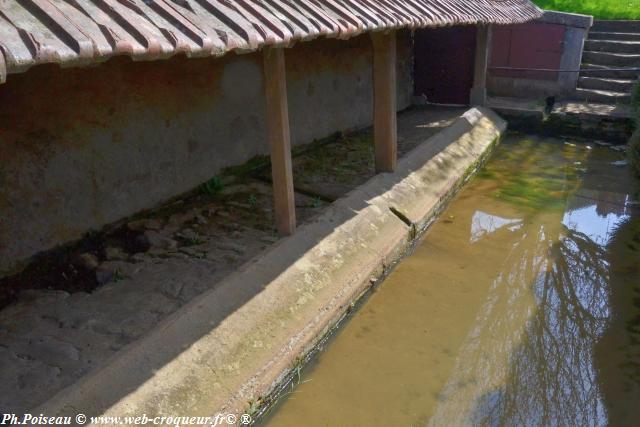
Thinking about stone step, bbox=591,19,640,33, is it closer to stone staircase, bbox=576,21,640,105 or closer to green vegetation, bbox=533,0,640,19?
stone staircase, bbox=576,21,640,105

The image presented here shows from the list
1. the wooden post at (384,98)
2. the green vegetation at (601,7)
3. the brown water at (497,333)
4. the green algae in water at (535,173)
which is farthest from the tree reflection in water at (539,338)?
the green vegetation at (601,7)

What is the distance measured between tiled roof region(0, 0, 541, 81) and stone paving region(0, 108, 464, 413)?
2.04 meters

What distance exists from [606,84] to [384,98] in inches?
333

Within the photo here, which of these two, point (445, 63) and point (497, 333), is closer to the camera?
point (497, 333)

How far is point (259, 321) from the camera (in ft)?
14.7

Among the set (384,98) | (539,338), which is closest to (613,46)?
(384,98)

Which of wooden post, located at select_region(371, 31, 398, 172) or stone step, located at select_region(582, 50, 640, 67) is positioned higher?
wooden post, located at select_region(371, 31, 398, 172)

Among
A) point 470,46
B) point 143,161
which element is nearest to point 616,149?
point 470,46

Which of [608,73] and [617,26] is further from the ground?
[617,26]

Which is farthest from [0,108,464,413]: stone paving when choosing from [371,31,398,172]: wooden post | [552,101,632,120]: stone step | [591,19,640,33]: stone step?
[591,19,640,33]: stone step

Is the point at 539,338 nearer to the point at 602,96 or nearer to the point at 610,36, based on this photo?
the point at 602,96

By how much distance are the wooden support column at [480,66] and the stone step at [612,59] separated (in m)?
3.31

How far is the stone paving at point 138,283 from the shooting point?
12.2ft

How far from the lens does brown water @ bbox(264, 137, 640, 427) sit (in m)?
4.24
